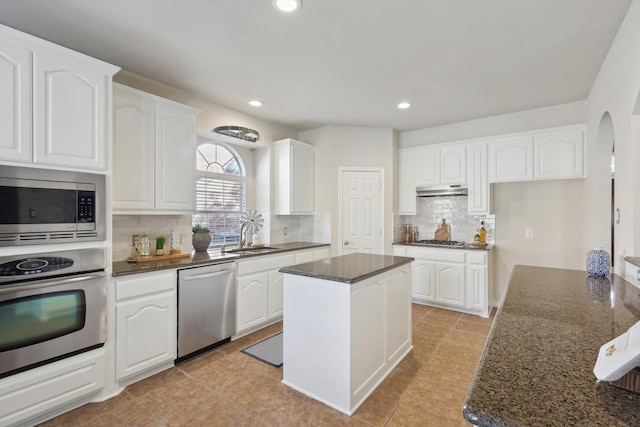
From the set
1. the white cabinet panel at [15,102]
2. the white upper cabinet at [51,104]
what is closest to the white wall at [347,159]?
the white upper cabinet at [51,104]

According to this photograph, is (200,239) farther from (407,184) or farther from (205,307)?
(407,184)

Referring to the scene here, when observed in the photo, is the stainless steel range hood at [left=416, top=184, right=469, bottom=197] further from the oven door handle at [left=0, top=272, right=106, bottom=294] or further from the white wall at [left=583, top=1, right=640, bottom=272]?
the oven door handle at [left=0, top=272, right=106, bottom=294]

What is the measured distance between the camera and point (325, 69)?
2703 millimetres

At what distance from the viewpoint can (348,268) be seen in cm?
227

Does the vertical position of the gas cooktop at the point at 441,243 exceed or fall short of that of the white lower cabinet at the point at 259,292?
it exceeds it

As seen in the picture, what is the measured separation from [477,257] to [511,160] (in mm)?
1274

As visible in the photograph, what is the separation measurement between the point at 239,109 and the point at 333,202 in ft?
5.76

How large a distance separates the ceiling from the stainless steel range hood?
119 cm

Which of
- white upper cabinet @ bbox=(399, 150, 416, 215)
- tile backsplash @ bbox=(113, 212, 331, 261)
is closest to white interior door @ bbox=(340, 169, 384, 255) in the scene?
tile backsplash @ bbox=(113, 212, 331, 261)

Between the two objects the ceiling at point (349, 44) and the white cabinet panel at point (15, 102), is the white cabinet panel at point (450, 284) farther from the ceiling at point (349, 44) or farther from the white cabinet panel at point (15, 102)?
the white cabinet panel at point (15, 102)

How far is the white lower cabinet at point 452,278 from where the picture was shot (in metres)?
3.77

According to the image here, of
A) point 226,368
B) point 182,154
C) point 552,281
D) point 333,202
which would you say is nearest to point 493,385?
point 552,281

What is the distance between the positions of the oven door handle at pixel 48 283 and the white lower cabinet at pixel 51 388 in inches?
19.8

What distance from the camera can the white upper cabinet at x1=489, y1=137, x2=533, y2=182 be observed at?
3.67 m
